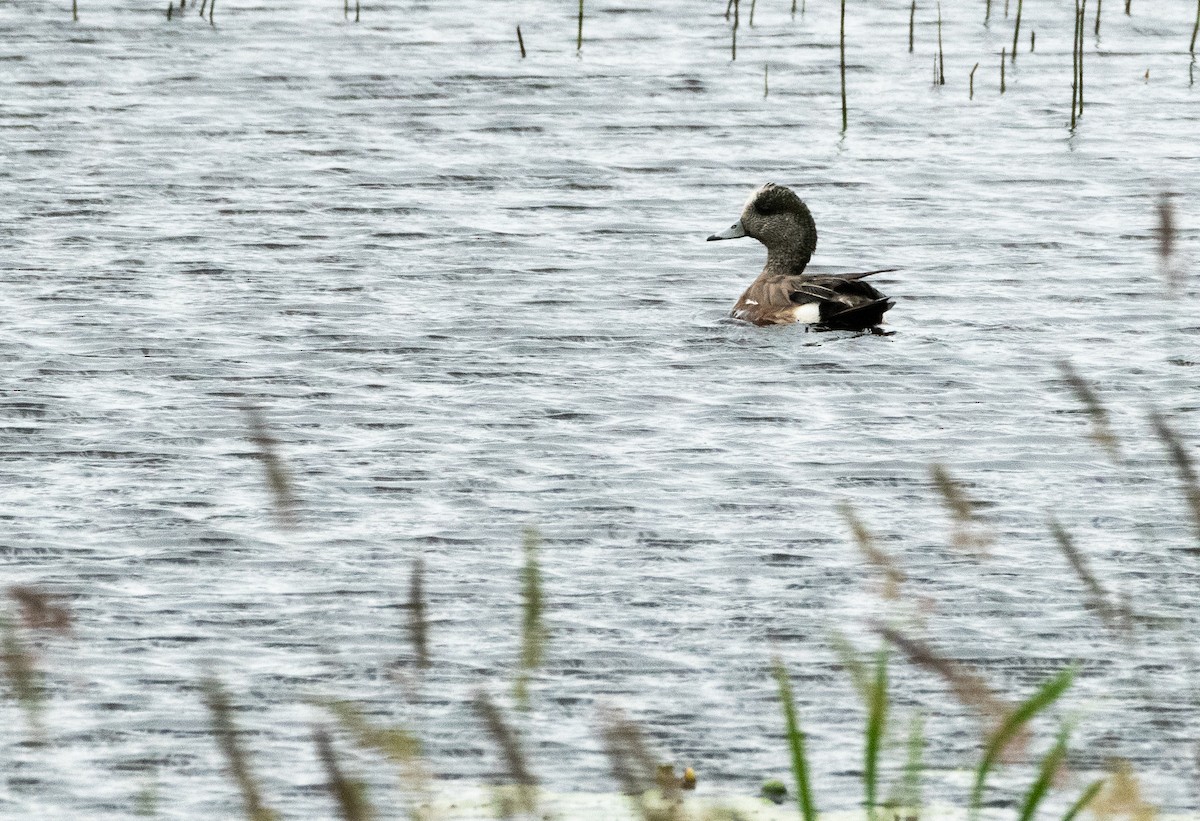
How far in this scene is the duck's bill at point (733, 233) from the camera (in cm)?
1049

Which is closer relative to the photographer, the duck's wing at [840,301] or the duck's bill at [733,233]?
the duck's wing at [840,301]

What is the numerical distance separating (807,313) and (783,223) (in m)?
0.68

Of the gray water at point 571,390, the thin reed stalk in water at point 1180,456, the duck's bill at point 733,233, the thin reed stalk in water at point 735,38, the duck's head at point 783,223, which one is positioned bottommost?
the gray water at point 571,390

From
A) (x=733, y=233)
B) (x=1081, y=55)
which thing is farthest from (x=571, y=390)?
(x=1081, y=55)

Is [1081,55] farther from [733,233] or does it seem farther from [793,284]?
[793,284]

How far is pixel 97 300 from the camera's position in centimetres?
989

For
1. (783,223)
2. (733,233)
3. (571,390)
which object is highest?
(783,223)

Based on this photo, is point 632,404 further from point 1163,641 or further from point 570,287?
point 1163,641

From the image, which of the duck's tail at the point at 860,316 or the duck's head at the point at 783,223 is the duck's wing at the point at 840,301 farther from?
the duck's head at the point at 783,223

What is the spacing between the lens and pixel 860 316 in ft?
31.4

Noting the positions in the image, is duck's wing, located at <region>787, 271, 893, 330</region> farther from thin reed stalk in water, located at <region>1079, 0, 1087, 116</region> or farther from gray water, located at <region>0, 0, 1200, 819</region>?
thin reed stalk in water, located at <region>1079, 0, 1087, 116</region>

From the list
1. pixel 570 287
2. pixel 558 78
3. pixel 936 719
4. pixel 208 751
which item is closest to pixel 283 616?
pixel 208 751

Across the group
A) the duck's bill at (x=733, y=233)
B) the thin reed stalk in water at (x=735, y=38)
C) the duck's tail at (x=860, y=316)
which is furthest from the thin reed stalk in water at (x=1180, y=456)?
the thin reed stalk in water at (x=735, y=38)

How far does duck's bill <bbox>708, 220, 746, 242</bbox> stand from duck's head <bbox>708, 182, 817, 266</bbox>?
14 centimetres
